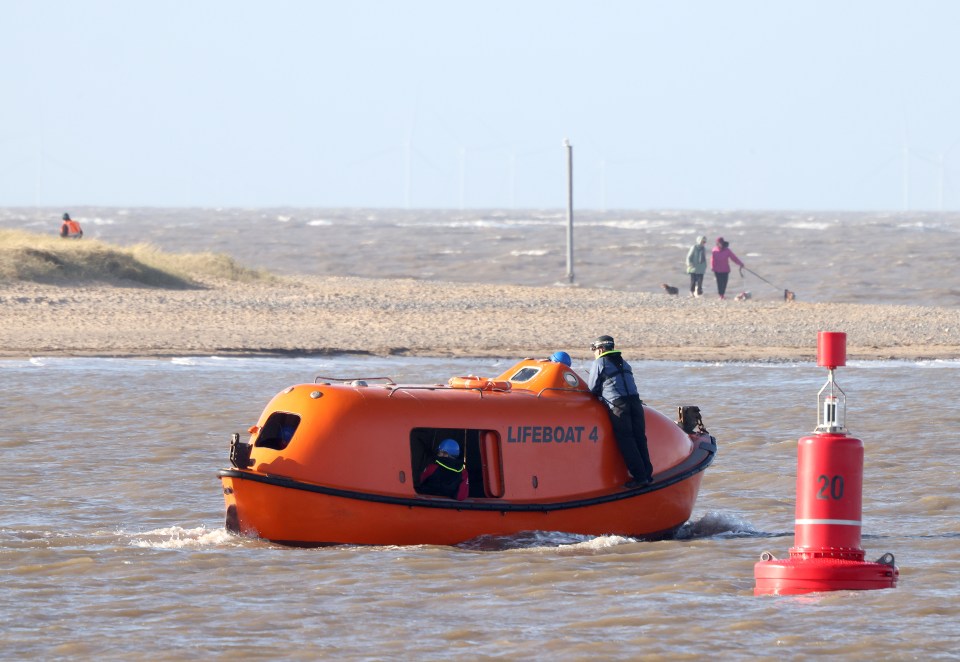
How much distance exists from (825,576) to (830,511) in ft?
1.14

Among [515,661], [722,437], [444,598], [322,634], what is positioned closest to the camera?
[515,661]

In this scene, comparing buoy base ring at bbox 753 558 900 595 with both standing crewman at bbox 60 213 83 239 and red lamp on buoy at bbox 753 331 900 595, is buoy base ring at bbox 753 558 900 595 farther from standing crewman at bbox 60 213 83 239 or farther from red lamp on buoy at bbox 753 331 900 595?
standing crewman at bbox 60 213 83 239

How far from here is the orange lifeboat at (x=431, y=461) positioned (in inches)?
393

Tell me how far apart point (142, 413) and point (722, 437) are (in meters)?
5.81

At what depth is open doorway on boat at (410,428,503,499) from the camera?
1045 centimetres

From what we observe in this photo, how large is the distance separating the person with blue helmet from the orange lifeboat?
88 mm

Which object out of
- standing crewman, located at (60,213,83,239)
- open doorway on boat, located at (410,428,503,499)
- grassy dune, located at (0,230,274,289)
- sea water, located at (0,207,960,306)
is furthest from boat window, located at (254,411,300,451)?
standing crewman, located at (60,213,83,239)

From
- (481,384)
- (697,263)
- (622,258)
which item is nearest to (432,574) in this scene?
(481,384)

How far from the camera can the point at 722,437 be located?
15.2 meters

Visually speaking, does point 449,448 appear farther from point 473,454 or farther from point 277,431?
point 277,431

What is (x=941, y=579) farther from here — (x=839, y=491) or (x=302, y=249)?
(x=302, y=249)

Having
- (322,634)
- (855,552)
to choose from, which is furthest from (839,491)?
(322,634)

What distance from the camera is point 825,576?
8625 mm

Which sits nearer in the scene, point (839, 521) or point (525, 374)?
point (839, 521)
